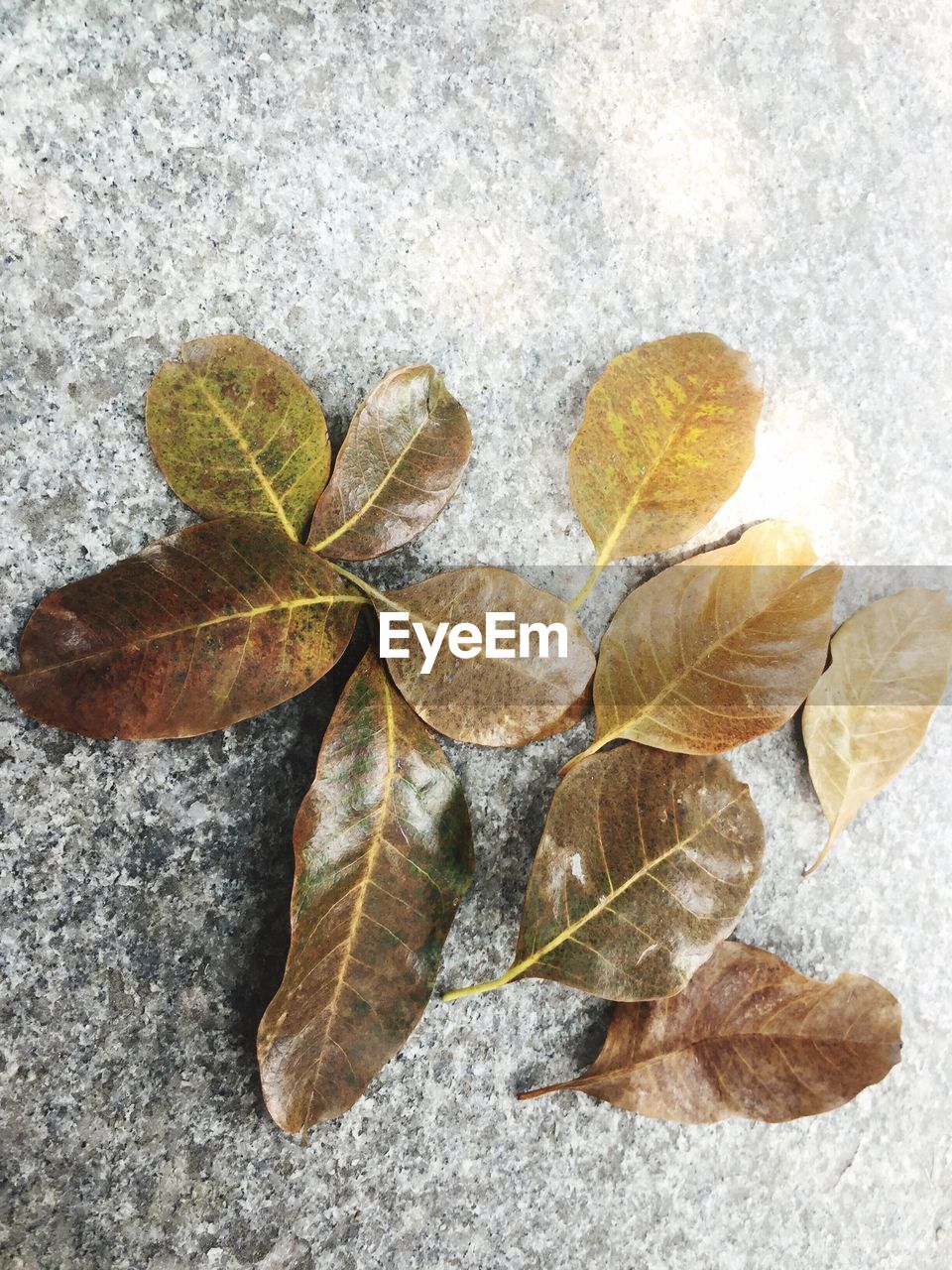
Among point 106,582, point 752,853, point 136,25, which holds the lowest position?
point 752,853

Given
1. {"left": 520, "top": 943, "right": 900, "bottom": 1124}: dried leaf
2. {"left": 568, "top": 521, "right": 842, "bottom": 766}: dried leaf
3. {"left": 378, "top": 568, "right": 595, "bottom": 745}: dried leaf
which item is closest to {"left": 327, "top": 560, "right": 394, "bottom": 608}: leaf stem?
{"left": 378, "top": 568, "right": 595, "bottom": 745}: dried leaf

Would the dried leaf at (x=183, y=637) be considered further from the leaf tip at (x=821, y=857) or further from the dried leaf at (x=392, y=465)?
the leaf tip at (x=821, y=857)

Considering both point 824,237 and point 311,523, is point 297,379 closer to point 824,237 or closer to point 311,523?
point 311,523

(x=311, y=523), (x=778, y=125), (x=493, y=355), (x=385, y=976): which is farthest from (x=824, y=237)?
A: (x=385, y=976)

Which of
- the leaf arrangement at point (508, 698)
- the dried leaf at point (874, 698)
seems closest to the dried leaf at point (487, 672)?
the leaf arrangement at point (508, 698)

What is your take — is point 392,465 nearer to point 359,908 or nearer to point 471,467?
point 471,467

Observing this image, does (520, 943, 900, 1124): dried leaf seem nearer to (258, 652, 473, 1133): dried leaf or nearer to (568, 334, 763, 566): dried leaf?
(258, 652, 473, 1133): dried leaf
